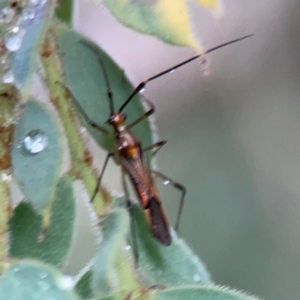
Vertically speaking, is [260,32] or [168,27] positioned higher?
[168,27]

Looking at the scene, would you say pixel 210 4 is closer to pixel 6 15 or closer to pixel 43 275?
pixel 6 15

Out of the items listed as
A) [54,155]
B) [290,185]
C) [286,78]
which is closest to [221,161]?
[290,185]

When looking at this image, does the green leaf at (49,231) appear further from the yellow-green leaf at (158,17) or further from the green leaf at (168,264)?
the yellow-green leaf at (158,17)

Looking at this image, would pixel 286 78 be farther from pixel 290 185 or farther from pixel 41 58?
pixel 41 58

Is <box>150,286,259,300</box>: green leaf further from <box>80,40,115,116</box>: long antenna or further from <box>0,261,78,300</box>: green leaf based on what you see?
<box>80,40,115,116</box>: long antenna

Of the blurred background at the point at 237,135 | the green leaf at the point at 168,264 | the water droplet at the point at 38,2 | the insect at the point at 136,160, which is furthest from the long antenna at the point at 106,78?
the blurred background at the point at 237,135

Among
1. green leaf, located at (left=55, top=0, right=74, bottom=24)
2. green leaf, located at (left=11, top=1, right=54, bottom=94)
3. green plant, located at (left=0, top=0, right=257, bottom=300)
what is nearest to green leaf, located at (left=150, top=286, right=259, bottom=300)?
green plant, located at (left=0, top=0, right=257, bottom=300)

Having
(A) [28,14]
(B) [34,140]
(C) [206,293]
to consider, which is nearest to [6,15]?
(A) [28,14]
